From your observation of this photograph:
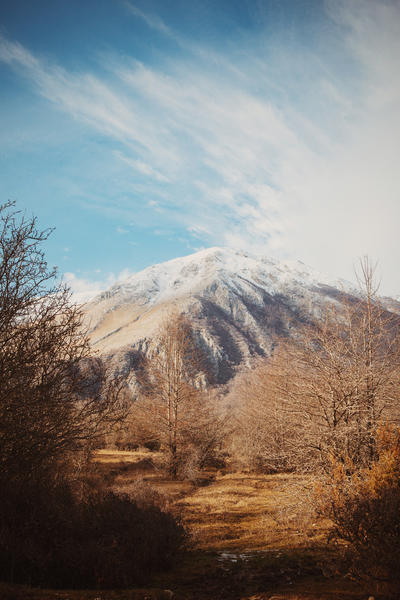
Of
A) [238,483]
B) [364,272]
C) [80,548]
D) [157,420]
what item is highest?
[364,272]

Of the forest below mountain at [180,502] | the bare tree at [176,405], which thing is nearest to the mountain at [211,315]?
the bare tree at [176,405]

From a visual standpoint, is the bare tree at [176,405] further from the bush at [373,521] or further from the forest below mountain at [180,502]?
the bush at [373,521]

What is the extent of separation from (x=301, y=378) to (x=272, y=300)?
568ft

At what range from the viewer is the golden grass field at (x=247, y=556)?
15.7 feet

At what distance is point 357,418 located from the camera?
9.59 meters

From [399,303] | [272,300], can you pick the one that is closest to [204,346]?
[272,300]

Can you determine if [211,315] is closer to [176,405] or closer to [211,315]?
[211,315]

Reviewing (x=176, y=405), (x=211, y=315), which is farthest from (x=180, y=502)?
(x=211, y=315)

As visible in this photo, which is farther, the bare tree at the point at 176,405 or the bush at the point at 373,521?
the bare tree at the point at 176,405

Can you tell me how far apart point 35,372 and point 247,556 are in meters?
6.48

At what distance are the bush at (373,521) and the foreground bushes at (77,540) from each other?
353 cm

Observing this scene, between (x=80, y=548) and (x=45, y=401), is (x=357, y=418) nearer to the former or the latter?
(x=80, y=548)

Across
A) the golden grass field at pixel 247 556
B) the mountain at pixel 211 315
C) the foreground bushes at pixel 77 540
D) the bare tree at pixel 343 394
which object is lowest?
the golden grass field at pixel 247 556

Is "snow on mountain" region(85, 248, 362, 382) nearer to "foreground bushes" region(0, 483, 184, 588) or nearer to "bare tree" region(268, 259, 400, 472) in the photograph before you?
"bare tree" region(268, 259, 400, 472)
